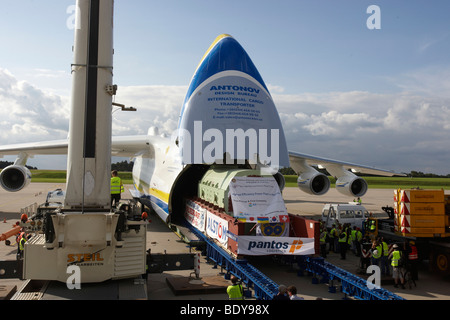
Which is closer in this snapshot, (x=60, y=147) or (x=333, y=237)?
(x=333, y=237)

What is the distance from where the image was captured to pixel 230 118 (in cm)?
1323

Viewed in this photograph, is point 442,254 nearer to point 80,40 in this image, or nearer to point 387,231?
point 387,231

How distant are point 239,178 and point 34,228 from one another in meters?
5.88

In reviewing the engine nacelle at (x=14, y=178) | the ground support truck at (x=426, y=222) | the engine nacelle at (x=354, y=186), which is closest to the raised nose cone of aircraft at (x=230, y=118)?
the ground support truck at (x=426, y=222)

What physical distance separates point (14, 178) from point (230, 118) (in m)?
12.4

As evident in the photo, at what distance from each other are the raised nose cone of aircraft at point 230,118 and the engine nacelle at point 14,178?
10.1m

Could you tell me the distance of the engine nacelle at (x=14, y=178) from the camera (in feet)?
62.5

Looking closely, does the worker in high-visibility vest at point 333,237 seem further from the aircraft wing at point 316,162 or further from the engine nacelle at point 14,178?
the engine nacelle at point 14,178

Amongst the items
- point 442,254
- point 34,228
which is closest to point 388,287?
point 442,254

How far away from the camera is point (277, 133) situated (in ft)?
44.1

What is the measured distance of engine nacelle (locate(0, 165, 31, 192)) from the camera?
19047 mm

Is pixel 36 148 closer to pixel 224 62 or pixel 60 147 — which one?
pixel 60 147

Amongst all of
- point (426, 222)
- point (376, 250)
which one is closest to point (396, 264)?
point (376, 250)

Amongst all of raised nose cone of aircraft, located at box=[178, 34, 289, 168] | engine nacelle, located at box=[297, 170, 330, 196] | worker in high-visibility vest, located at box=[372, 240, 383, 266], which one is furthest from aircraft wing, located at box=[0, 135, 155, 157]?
worker in high-visibility vest, located at box=[372, 240, 383, 266]
